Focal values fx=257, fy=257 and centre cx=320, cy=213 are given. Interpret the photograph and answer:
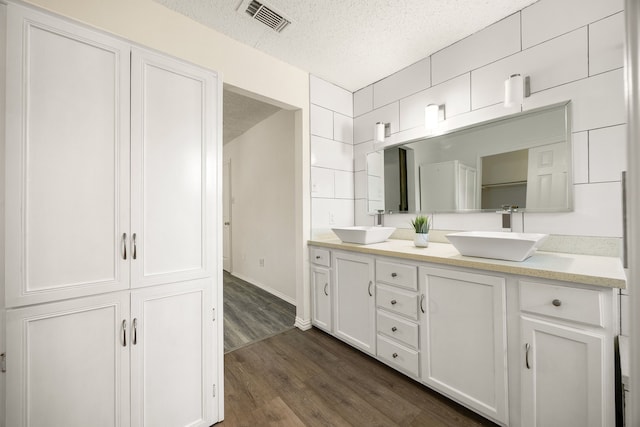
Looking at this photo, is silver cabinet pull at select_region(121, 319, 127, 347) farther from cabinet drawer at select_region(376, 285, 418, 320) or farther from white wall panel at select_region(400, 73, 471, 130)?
white wall panel at select_region(400, 73, 471, 130)

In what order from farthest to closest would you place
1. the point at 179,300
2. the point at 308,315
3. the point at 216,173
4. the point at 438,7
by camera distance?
the point at 308,315, the point at 438,7, the point at 216,173, the point at 179,300

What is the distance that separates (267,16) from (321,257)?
74.5 inches

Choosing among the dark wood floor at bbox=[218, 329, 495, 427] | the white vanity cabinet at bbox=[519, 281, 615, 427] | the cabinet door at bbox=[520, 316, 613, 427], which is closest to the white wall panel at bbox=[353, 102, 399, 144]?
the white vanity cabinet at bbox=[519, 281, 615, 427]

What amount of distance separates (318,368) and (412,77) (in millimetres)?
2545

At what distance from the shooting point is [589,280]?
1018mm

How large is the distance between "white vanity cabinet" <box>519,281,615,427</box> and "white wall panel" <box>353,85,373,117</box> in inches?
85.0

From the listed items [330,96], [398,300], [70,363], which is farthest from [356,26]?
[70,363]

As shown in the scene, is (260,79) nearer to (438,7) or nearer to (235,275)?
(438,7)

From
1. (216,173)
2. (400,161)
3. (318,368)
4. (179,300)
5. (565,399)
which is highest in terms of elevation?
(400,161)

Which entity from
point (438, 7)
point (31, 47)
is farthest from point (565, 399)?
point (31, 47)

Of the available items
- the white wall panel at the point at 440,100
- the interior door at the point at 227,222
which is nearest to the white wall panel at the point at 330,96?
the white wall panel at the point at 440,100

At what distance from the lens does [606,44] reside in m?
1.42

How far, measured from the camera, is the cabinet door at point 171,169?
1.19 metres

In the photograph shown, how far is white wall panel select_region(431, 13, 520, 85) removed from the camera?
1.76m
